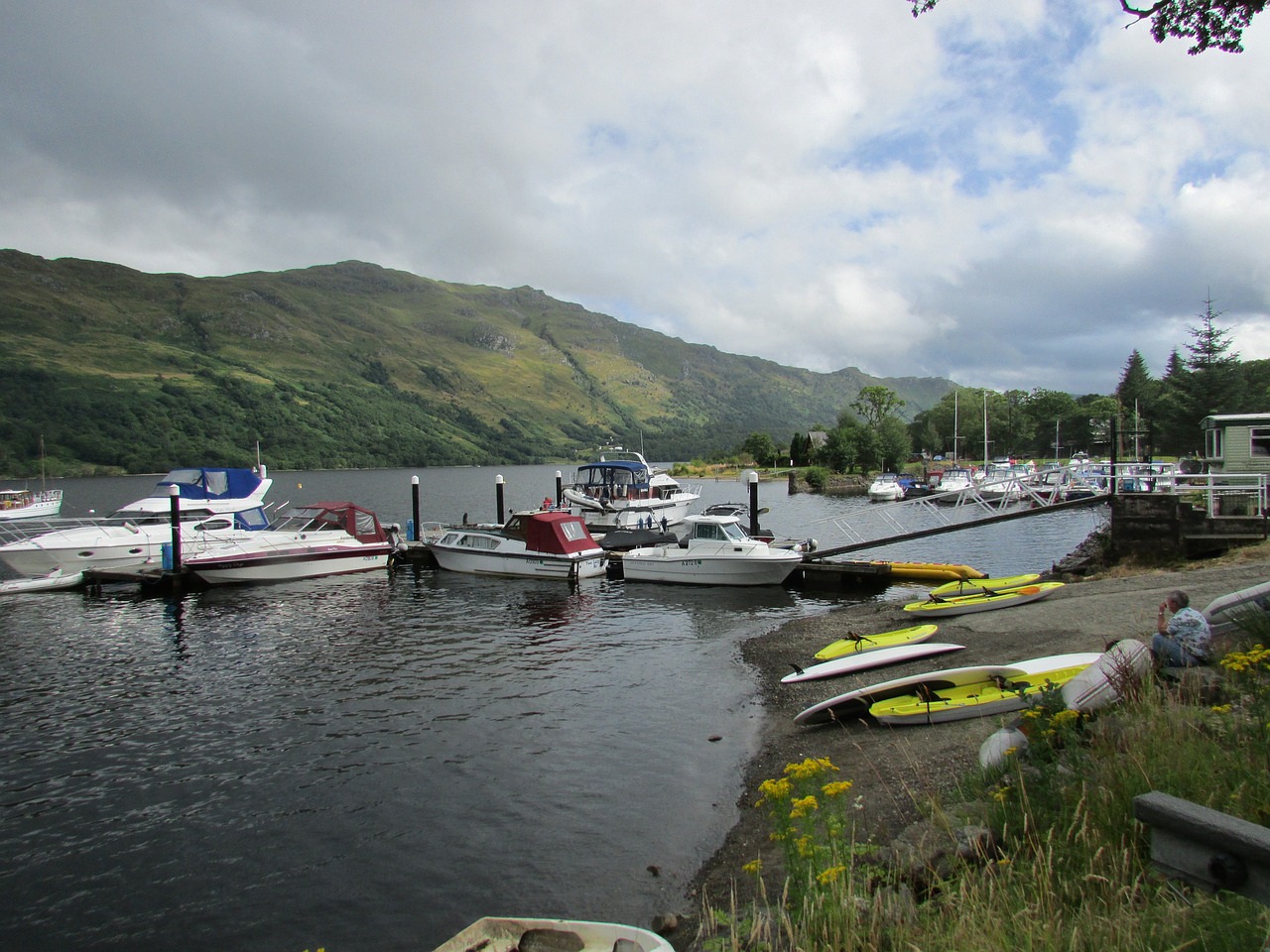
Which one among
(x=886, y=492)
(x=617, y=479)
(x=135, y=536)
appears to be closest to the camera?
(x=135, y=536)

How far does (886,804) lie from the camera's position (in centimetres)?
884

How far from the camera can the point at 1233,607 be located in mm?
10203

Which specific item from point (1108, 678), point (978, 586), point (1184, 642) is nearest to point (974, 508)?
point (978, 586)

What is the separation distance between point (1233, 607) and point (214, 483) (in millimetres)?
45605

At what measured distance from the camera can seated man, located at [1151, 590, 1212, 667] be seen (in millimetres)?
8875

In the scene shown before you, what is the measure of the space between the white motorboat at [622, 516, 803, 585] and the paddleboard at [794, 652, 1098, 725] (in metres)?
16.4

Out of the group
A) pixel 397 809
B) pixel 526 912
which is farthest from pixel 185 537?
pixel 526 912

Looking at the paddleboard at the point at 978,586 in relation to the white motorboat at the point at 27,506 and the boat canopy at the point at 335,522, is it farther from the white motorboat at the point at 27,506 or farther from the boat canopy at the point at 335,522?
the white motorboat at the point at 27,506

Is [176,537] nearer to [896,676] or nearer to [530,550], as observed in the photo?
[530,550]

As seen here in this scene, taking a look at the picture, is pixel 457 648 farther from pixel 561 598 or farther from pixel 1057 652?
pixel 1057 652

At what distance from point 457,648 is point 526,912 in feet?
42.2

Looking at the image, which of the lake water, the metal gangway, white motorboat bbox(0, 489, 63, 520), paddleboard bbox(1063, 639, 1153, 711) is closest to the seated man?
paddleboard bbox(1063, 639, 1153, 711)

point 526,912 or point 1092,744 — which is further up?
point 1092,744

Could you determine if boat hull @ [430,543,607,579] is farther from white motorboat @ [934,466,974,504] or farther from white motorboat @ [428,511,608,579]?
white motorboat @ [934,466,974,504]
